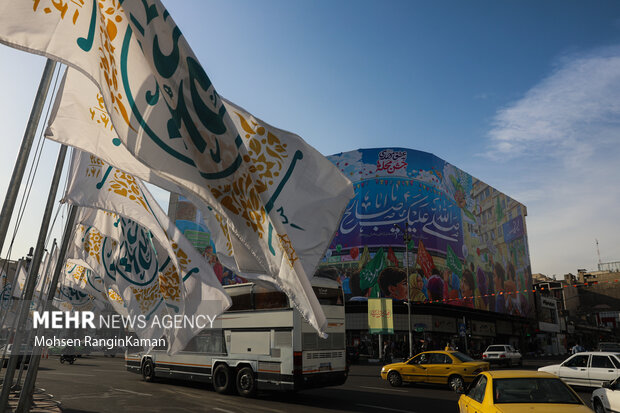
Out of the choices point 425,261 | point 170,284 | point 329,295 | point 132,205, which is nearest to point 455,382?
point 329,295

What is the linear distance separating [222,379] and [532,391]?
11.6 metres

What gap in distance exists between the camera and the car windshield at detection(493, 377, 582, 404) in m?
6.10

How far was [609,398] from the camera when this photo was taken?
30.7ft

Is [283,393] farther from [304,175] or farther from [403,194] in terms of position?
[403,194]

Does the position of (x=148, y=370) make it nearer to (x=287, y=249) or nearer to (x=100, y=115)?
(x=100, y=115)

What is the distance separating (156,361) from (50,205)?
42.5 feet

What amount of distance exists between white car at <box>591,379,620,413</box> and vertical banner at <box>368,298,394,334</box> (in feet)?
86.3

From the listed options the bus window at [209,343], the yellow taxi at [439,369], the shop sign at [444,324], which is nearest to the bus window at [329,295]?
the bus window at [209,343]

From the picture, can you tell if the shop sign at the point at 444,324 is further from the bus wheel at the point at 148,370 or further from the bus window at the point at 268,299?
the bus window at the point at 268,299

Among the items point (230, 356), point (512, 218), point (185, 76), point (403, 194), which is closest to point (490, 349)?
point (403, 194)

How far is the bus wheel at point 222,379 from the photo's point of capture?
50.0 ft

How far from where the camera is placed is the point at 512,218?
71062mm

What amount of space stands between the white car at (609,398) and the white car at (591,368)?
205 inches

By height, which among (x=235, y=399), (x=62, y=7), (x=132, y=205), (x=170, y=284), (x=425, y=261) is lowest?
(x=235, y=399)
